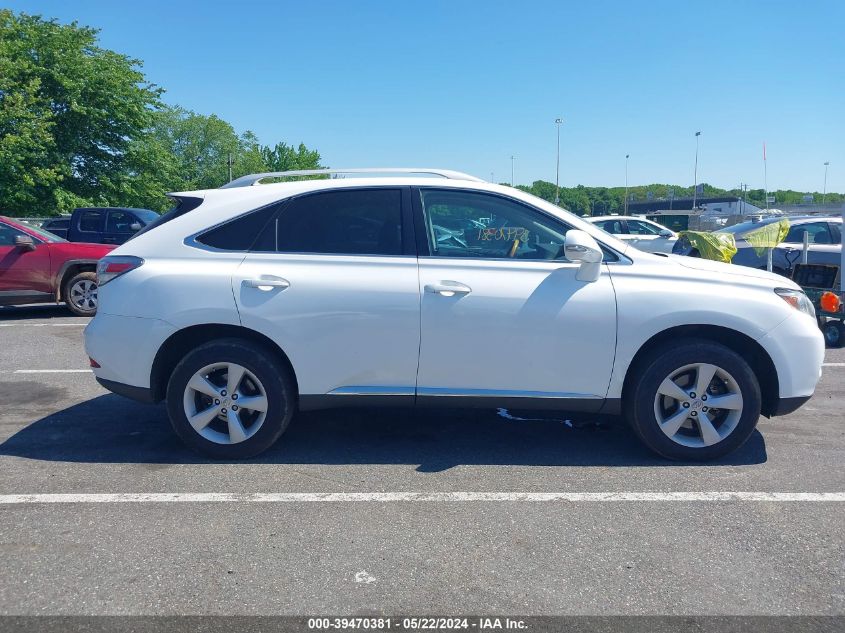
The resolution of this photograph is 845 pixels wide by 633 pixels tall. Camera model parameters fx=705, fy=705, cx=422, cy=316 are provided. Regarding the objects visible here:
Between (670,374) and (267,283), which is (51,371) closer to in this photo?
(267,283)

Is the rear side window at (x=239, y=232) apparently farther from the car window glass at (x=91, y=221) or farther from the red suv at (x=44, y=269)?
the car window glass at (x=91, y=221)

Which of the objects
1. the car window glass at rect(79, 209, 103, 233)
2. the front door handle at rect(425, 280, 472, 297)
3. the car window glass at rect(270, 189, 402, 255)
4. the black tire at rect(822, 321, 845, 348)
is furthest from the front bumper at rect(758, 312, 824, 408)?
the car window glass at rect(79, 209, 103, 233)

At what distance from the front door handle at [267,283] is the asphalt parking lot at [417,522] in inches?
44.8

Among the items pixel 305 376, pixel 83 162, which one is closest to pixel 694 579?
pixel 305 376

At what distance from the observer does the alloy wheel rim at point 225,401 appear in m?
4.46

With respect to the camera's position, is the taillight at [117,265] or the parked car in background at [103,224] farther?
the parked car in background at [103,224]

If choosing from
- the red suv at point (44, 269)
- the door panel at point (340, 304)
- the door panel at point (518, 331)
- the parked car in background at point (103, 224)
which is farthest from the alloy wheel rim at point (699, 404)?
the parked car in background at point (103, 224)

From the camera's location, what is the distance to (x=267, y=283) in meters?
4.41

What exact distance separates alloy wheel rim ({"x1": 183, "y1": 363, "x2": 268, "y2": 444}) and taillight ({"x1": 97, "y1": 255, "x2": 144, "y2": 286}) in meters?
0.83

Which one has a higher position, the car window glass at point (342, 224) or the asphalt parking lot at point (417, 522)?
the car window glass at point (342, 224)

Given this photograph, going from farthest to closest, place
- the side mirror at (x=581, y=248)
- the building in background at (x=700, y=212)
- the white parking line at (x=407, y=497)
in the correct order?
1. the building in background at (x=700, y=212)
2. the side mirror at (x=581, y=248)
3. the white parking line at (x=407, y=497)

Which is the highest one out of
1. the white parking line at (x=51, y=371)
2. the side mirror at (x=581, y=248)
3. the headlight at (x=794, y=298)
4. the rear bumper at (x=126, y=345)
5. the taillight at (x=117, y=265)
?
the side mirror at (x=581, y=248)

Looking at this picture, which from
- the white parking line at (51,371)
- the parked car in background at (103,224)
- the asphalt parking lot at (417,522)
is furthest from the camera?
the parked car in background at (103,224)

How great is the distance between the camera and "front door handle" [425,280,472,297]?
4.36 meters
